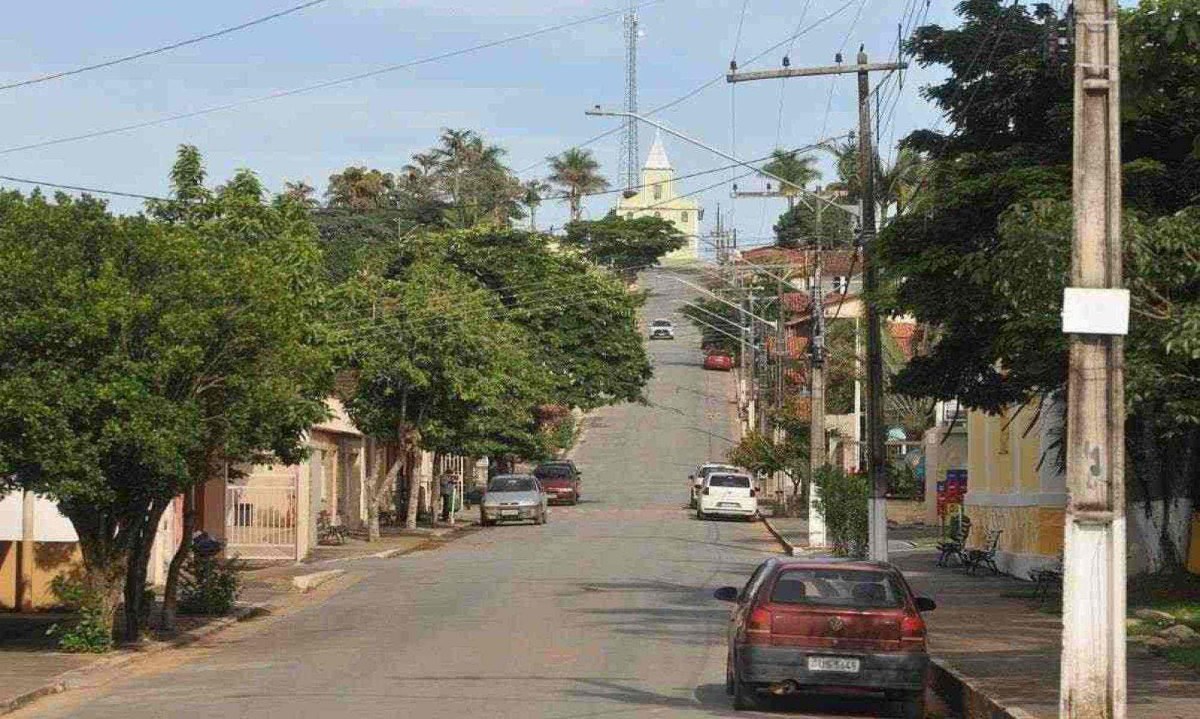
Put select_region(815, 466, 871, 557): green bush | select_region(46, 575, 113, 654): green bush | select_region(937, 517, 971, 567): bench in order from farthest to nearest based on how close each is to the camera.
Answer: select_region(937, 517, 971, 567): bench
select_region(815, 466, 871, 557): green bush
select_region(46, 575, 113, 654): green bush

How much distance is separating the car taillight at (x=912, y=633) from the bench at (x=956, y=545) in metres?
21.0

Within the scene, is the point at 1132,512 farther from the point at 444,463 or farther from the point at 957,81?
the point at 444,463

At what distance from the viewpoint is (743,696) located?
650 inches

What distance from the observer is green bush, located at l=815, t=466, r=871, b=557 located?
36.7 metres

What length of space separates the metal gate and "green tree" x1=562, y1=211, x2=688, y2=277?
88158mm

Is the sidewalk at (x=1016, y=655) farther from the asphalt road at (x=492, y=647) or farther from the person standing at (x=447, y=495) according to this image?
the person standing at (x=447, y=495)

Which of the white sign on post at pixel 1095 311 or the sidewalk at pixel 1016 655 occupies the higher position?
the white sign on post at pixel 1095 311

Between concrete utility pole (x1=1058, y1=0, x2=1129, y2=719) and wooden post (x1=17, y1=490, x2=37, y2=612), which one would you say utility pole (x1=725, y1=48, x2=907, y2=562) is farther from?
concrete utility pole (x1=1058, y1=0, x2=1129, y2=719)

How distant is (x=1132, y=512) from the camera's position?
30891mm

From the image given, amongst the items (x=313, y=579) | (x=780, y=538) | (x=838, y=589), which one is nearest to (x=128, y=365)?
(x=838, y=589)

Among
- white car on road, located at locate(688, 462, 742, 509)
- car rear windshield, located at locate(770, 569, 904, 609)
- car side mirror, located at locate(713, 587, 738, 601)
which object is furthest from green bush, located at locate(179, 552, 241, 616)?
white car on road, located at locate(688, 462, 742, 509)

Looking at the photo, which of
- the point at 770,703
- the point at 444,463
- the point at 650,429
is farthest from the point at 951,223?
the point at 650,429

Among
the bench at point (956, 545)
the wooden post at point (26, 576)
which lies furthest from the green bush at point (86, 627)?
the bench at point (956, 545)

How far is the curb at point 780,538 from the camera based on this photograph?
45.5 meters
